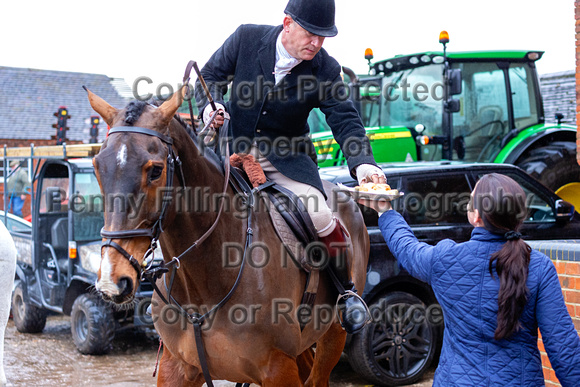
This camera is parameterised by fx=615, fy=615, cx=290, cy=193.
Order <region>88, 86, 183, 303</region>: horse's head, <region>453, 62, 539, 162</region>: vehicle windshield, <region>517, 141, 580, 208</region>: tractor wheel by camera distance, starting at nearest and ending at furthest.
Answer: <region>88, 86, 183, 303</region>: horse's head
<region>517, 141, 580, 208</region>: tractor wheel
<region>453, 62, 539, 162</region>: vehicle windshield

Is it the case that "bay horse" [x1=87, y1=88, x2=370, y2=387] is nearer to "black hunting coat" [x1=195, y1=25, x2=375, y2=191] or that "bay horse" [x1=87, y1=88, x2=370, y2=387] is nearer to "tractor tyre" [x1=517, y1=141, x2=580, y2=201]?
"black hunting coat" [x1=195, y1=25, x2=375, y2=191]

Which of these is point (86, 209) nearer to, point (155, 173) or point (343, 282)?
point (343, 282)

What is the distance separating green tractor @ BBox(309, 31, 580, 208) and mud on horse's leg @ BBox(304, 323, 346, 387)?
5.24 meters

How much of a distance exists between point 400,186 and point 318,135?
4495 millimetres

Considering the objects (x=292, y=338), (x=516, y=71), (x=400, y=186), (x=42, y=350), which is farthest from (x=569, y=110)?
(x=292, y=338)

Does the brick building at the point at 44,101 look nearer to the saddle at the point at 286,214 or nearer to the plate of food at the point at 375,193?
the saddle at the point at 286,214

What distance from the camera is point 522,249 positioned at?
251cm

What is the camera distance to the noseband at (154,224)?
8.36 feet

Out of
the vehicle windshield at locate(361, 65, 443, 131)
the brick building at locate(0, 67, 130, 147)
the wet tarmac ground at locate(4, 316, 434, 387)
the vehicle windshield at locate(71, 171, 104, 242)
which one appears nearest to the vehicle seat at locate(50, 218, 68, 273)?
the vehicle windshield at locate(71, 171, 104, 242)

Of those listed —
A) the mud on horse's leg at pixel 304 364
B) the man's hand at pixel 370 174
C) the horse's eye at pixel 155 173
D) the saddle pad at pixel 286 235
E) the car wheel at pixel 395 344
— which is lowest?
the car wheel at pixel 395 344

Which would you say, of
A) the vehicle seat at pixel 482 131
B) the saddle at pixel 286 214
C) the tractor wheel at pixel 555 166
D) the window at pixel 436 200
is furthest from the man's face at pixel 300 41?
the vehicle seat at pixel 482 131

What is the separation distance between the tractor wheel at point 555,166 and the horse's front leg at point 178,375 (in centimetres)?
739

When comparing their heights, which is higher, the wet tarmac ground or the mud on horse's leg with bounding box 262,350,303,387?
the mud on horse's leg with bounding box 262,350,303,387

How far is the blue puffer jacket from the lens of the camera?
2.42 metres
